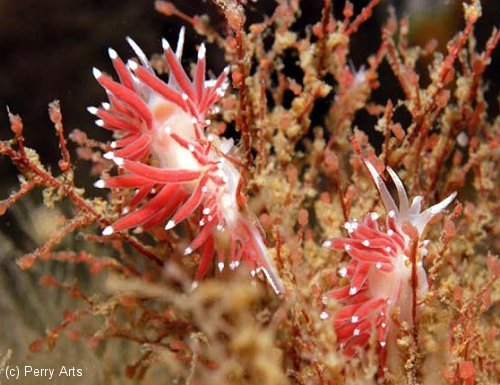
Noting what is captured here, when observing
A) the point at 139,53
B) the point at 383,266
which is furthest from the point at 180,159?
the point at 383,266

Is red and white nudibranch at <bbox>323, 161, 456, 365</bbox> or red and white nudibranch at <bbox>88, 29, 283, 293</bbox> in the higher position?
red and white nudibranch at <bbox>88, 29, 283, 293</bbox>

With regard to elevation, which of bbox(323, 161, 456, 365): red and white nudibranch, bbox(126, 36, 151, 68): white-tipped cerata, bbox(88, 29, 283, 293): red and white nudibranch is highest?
bbox(126, 36, 151, 68): white-tipped cerata

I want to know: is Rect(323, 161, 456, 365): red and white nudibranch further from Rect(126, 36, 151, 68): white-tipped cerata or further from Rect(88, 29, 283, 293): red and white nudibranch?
Rect(126, 36, 151, 68): white-tipped cerata

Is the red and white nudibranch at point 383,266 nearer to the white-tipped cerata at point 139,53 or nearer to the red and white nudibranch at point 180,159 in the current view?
the red and white nudibranch at point 180,159

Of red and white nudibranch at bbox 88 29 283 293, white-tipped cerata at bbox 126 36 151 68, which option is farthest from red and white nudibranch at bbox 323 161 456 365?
white-tipped cerata at bbox 126 36 151 68

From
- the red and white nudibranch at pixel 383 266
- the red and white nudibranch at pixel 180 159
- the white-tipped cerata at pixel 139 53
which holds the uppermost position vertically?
the white-tipped cerata at pixel 139 53

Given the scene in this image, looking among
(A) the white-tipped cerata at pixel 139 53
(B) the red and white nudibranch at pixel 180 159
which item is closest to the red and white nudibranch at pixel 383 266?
(B) the red and white nudibranch at pixel 180 159

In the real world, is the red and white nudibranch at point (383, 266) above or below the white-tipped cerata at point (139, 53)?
below
